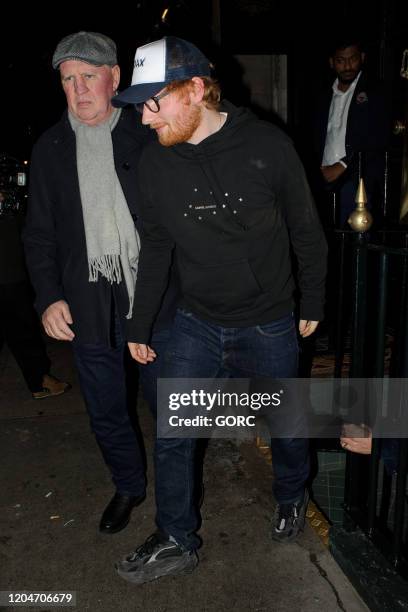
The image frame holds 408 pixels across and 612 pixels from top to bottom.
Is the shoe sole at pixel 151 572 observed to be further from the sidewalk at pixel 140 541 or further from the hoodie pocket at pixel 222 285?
the hoodie pocket at pixel 222 285

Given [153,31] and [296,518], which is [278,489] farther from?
[153,31]

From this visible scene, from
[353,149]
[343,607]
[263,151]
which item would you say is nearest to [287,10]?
[353,149]

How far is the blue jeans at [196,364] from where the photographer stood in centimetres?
227

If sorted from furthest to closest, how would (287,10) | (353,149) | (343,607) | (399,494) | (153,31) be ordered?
(153,31) → (287,10) → (353,149) → (343,607) → (399,494)

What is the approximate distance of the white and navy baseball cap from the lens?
1979 millimetres

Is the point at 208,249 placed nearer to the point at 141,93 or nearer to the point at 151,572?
Result: the point at 141,93

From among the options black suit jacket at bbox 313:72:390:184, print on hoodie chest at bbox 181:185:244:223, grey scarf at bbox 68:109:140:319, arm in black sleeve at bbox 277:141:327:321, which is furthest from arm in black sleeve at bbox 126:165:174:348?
black suit jacket at bbox 313:72:390:184

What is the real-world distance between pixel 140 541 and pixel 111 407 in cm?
67

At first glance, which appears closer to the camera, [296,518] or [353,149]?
[296,518]

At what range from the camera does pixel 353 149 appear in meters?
4.45

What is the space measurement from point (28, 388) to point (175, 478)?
2.67 m

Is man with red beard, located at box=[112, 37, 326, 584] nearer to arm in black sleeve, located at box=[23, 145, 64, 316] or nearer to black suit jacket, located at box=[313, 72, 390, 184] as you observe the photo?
arm in black sleeve, located at box=[23, 145, 64, 316]

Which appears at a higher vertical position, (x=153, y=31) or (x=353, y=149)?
(x=153, y=31)

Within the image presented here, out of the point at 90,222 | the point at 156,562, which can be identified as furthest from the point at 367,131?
the point at 156,562
